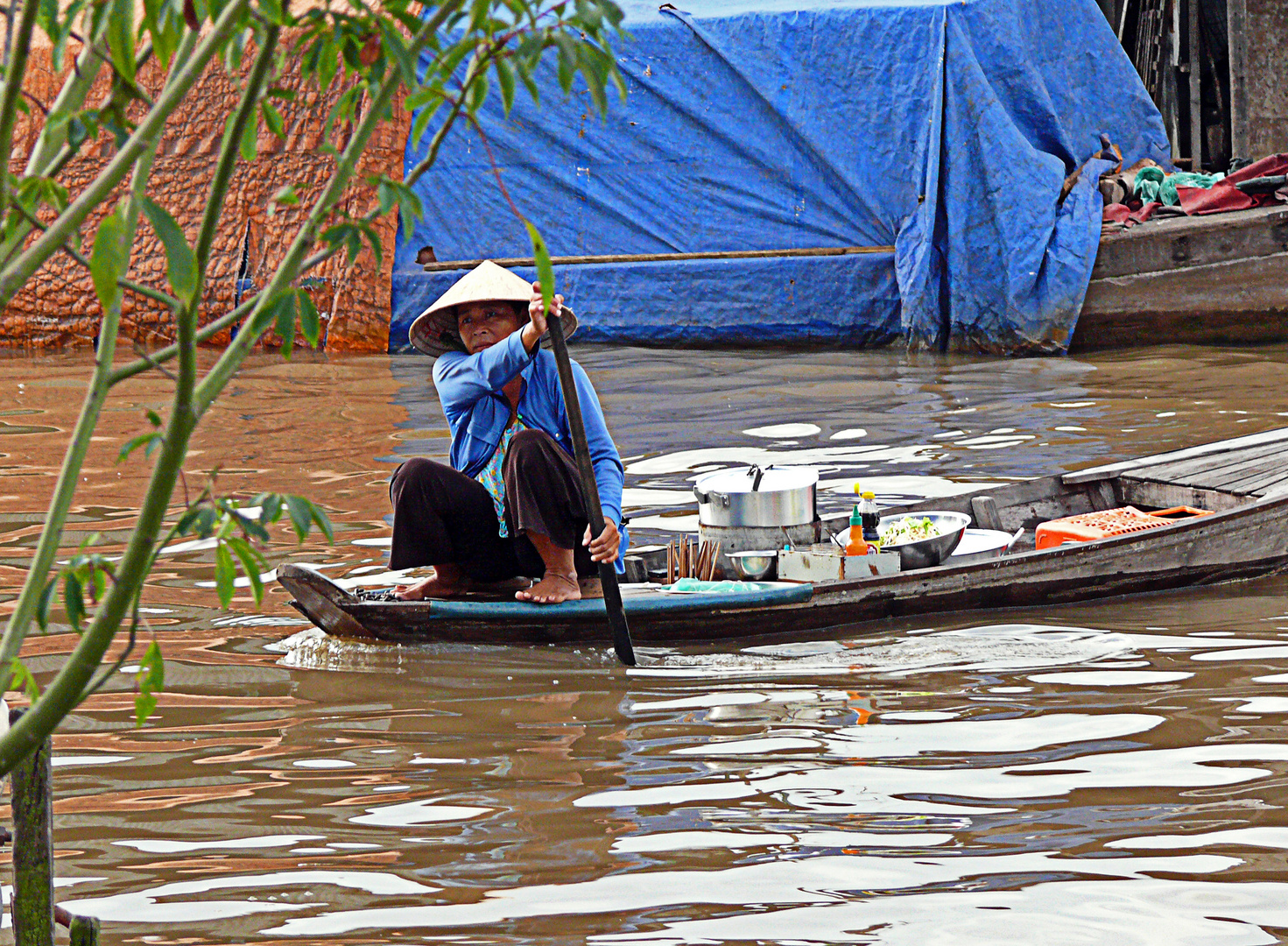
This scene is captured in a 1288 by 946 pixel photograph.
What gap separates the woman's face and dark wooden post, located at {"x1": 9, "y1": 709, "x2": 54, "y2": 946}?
7.90 feet

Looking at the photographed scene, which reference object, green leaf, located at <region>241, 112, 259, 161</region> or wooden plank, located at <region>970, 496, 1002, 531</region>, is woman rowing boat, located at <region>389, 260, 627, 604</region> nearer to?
wooden plank, located at <region>970, 496, 1002, 531</region>

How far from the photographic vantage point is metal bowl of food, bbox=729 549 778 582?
434cm

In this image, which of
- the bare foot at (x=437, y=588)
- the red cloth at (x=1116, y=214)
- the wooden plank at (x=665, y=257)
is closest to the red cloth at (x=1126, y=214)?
the red cloth at (x=1116, y=214)

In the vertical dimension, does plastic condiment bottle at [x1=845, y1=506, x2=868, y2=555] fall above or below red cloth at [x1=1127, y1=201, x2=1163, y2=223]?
below

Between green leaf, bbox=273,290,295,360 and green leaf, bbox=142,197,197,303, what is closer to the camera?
green leaf, bbox=142,197,197,303

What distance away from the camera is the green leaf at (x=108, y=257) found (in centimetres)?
103

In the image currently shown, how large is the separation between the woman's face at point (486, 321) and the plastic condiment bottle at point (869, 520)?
4.31 ft

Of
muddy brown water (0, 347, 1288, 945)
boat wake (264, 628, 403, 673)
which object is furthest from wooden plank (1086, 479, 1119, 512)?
boat wake (264, 628, 403, 673)

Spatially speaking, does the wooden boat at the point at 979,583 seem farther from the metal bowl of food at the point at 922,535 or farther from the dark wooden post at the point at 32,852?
the dark wooden post at the point at 32,852

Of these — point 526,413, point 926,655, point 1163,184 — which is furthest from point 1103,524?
point 1163,184

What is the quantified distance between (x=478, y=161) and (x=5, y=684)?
9.10 m

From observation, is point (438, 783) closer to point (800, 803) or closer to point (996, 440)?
point (800, 803)

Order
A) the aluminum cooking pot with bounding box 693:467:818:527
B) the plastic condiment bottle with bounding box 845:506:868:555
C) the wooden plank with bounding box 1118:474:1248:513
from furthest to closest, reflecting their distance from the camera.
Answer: the wooden plank with bounding box 1118:474:1248:513 < the aluminum cooking pot with bounding box 693:467:818:527 < the plastic condiment bottle with bounding box 845:506:868:555

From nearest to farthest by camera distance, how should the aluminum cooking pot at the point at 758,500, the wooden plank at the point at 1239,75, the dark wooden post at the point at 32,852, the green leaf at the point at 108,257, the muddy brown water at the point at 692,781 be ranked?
the green leaf at the point at 108,257, the dark wooden post at the point at 32,852, the muddy brown water at the point at 692,781, the aluminum cooking pot at the point at 758,500, the wooden plank at the point at 1239,75
